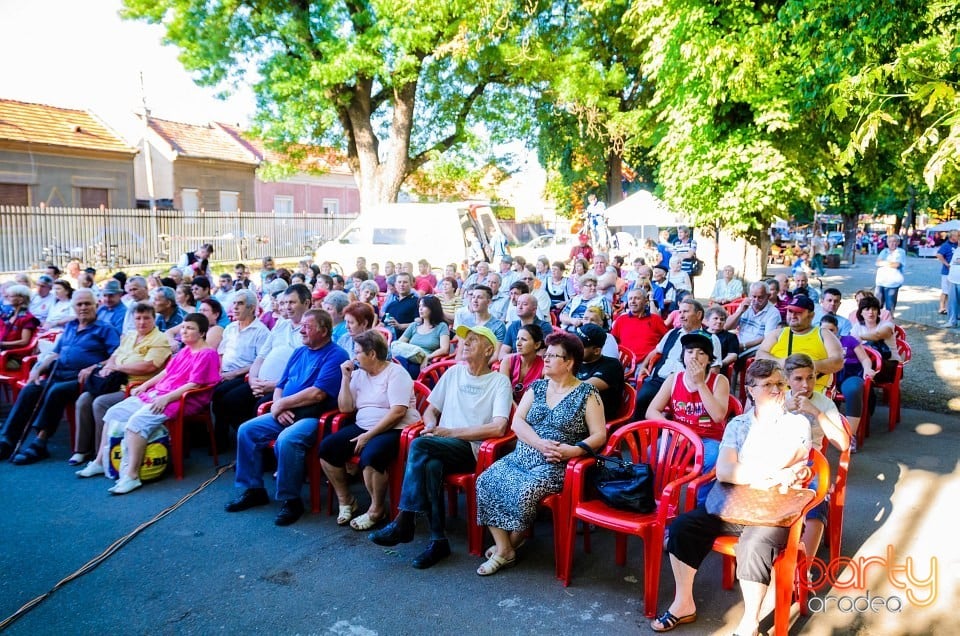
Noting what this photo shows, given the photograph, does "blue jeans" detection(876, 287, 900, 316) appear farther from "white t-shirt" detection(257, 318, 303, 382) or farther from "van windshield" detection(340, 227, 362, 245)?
"white t-shirt" detection(257, 318, 303, 382)

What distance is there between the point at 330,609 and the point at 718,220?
411 inches

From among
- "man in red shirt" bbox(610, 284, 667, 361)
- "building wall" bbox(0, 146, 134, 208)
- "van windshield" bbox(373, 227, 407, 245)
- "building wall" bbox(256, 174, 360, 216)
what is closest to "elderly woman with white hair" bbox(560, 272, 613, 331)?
"man in red shirt" bbox(610, 284, 667, 361)

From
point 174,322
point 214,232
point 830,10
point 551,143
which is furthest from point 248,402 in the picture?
point 551,143

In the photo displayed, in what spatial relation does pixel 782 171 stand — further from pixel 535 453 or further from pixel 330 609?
pixel 330 609

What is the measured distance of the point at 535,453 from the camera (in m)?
4.23

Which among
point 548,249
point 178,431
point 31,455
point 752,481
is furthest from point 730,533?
point 548,249

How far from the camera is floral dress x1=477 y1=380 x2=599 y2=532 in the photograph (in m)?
4.03

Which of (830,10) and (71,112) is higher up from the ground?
(71,112)

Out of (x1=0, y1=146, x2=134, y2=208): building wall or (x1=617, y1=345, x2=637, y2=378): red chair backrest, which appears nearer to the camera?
(x1=617, y1=345, x2=637, y2=378): red chair backrest

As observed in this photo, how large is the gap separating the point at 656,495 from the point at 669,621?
3.01ft

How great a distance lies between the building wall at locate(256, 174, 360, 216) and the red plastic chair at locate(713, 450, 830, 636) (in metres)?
32.0

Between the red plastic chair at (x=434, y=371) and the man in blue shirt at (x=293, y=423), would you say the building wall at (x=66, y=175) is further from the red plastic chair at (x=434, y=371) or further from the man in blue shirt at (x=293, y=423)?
the man in blue shirt at (x=293, y=423)

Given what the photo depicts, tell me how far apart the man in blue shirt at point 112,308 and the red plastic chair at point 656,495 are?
18.6ft

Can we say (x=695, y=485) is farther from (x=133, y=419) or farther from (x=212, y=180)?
(x=212, y=180)
